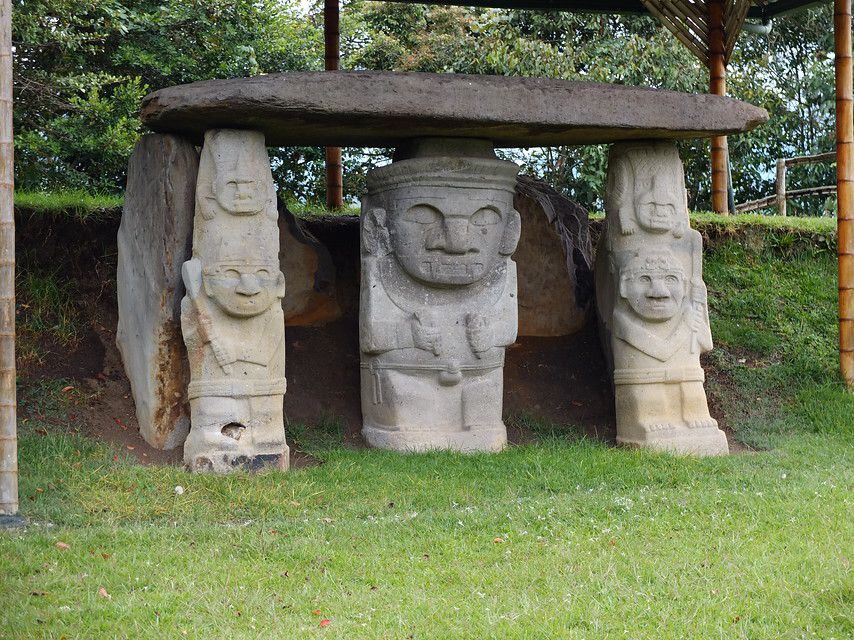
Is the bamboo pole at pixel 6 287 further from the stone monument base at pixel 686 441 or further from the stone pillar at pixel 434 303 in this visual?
the stone monument base at pixel 686 441

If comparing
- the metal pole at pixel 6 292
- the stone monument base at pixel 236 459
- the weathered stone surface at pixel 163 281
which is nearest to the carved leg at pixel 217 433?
the stone monument base at pixel 236 459

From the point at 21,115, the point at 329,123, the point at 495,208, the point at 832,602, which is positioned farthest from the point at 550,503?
the point at 21,115

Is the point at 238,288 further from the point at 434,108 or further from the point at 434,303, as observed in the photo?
the point at 434,108

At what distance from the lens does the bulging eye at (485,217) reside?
750 centimetres

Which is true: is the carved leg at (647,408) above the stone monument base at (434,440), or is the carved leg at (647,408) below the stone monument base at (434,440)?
above

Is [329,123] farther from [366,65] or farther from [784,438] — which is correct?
[366,65]

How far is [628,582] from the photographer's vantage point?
184 inches

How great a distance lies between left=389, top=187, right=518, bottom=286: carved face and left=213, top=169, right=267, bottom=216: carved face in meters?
1.02

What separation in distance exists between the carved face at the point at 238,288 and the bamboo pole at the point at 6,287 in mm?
1559

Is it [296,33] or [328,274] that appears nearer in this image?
[328,274]

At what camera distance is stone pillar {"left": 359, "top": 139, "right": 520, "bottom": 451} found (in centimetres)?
740

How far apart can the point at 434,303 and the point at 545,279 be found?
67.0 inches

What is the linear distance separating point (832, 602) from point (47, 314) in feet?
19.7

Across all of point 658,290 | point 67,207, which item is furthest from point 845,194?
point 67,207
